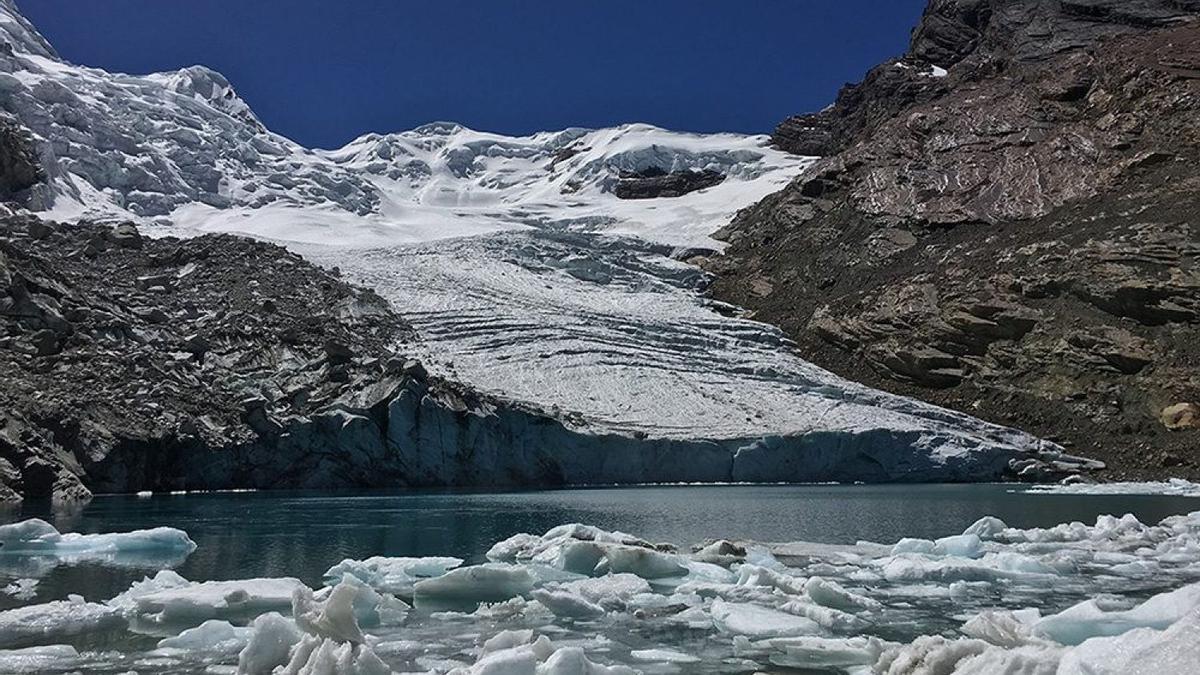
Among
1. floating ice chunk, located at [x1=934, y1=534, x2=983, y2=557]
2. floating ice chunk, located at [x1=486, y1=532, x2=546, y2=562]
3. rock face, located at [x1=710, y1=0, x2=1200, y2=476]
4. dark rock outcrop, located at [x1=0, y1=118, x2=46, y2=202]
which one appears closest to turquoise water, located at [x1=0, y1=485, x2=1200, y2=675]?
floating ice chunk, located at [x1=486, y1=532, x2=546, y2=562]

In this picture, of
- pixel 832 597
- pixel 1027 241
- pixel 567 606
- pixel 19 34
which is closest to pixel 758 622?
pixel 832 597

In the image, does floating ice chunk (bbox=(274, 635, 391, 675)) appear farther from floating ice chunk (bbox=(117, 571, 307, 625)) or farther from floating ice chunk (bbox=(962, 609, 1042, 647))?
floating ice chunk (bbox=(962, 609, 1042, 647))

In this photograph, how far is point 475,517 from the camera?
2147 cm

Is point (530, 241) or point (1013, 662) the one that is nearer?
point (1013, 662)

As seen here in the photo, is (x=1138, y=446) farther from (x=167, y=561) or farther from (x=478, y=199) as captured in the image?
(x=478, y=199)

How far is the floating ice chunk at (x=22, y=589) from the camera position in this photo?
11.1m

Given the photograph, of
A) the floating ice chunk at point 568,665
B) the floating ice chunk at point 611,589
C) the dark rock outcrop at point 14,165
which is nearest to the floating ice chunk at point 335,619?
the floating ice chunk at point 568,665

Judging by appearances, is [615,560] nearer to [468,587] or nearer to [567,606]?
[468,587]

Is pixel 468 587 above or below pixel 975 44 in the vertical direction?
below

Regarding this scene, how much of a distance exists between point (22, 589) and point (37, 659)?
183 inches

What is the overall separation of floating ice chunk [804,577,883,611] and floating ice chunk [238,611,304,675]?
5426 millimetres

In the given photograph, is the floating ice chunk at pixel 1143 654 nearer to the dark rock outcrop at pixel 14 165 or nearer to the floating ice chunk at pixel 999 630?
the floating ice chunk at pixel 999 630

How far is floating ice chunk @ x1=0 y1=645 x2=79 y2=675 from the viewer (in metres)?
7.41

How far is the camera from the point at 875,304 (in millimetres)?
47906
